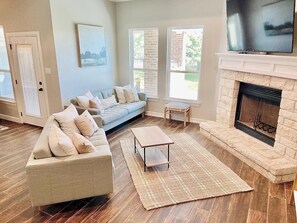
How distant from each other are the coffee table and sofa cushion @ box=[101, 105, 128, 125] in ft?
3.07

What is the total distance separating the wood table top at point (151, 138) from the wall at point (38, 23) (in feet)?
6.91

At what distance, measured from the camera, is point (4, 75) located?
5359mm

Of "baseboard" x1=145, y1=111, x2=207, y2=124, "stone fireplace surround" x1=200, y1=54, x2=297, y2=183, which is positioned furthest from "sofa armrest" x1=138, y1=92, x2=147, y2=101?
"stone fireplace surround" x1=200, y1=54, x2=297, y2=183

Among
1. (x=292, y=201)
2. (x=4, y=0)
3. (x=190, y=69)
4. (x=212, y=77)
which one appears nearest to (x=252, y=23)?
(x=212, y=77)

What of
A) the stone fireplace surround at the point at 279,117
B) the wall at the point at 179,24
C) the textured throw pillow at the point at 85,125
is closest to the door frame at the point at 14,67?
the textured throw pillow at the point at 85,125

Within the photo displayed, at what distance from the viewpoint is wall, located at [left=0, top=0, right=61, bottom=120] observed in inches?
167

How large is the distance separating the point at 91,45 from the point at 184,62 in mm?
2246

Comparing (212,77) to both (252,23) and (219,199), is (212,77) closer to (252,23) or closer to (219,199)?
(252,23)

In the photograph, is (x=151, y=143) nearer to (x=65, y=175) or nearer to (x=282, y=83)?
(x=65, y=175)

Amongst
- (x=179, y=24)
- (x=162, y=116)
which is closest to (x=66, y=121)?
(x=162, y=116)

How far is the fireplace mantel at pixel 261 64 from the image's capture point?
10.0 ft

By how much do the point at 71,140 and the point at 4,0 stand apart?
4004mm

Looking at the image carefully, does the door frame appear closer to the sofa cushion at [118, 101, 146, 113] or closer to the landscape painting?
the landscape painting

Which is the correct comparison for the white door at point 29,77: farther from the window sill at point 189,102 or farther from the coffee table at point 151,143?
the window sill at point 189,102
